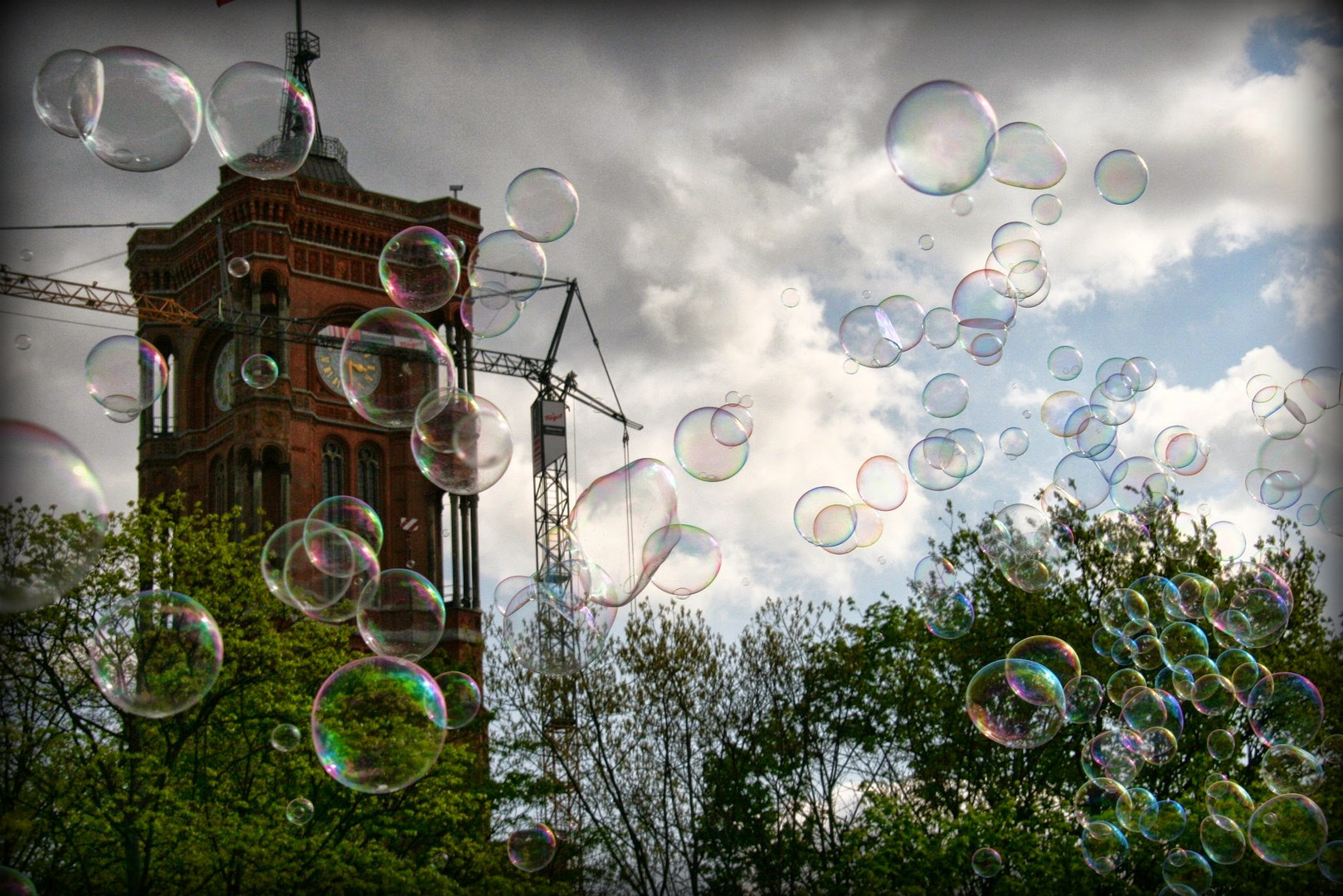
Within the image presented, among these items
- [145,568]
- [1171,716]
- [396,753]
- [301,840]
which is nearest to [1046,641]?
[1171,716]

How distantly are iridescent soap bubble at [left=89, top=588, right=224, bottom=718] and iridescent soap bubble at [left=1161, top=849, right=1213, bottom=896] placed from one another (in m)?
12.7

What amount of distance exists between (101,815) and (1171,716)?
634 inches

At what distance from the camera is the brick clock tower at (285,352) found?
48.7 m

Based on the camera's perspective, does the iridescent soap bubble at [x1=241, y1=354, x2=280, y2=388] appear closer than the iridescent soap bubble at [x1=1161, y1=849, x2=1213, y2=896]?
No

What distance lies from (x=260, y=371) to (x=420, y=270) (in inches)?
214

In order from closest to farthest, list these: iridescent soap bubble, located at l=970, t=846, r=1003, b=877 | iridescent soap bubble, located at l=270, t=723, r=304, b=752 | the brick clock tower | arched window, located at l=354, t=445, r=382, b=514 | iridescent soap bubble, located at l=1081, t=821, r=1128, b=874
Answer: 1. iridescent soap bubble, located at l=1081, t=821, r=1128, b=874
2. iridescent soap bubble, located at l=270, t=723, r=304, b=752
3. iridescent soap bubble, located at l=970, t=846, r=1003, b=877
4. the brick clock tower
5. arched window, located at l=354, t=445, r=382, b=514

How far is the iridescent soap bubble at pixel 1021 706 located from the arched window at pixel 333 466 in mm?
38324

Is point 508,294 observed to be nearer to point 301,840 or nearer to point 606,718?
point 301,840

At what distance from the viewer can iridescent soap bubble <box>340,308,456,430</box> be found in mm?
14750

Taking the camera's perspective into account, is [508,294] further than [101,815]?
No

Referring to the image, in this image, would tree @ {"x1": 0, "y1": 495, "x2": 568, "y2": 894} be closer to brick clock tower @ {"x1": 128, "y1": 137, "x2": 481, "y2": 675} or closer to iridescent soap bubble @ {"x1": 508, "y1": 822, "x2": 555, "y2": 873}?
iridescent soap bubble @ {"x1": 508, "y1": 822, "x2": 555, "y2": 873}

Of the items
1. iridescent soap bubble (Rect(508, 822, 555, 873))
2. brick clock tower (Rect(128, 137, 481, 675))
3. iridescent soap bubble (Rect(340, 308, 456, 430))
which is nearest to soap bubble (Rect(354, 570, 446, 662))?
iridescent soap bubble (Rect(340, 308, 456, 430))

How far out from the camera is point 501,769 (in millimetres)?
29766

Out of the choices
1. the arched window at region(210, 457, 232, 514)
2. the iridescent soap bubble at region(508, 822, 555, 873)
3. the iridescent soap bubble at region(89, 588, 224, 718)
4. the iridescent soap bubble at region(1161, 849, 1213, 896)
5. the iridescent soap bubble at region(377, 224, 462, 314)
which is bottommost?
the iridescent soap bubble at region(1161, 849, 1213, 896)
